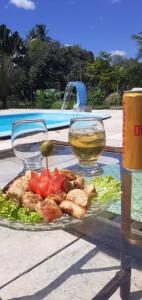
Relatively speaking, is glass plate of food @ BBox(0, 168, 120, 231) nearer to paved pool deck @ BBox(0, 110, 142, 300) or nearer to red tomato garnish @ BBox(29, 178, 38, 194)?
red tomato garnish @ BBox(29, 178, 38, 194)

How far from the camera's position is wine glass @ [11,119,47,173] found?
69.3 inches

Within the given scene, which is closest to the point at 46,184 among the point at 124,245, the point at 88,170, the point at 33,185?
the point at 33,185

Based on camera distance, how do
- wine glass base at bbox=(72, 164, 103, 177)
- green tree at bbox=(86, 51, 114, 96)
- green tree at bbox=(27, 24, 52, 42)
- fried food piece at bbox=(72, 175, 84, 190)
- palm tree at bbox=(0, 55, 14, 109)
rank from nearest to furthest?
fried food piece at bbox=(72, 175, 84, 190) → wine glass base at bbox=(72, 164, 103, 177) → palm tree at bbox=(0, 55, 14, 109) → green tree at bbox=(86, 51, 114, 96) → green tree at bbox=(27, 24, 52, 42)

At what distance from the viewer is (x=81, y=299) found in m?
1.78

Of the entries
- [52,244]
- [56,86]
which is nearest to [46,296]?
[52,244]

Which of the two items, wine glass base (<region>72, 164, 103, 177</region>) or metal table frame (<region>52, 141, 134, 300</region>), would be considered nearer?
metal table frame (<region>52, 141, 134, 300</region>)

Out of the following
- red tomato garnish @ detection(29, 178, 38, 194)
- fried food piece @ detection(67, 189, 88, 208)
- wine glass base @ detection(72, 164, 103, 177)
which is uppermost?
red tomato garnish @ detection(29, 178, 38, 194)

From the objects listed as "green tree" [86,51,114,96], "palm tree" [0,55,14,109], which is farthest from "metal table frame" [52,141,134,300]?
"palm tree" [0,55,14,109]

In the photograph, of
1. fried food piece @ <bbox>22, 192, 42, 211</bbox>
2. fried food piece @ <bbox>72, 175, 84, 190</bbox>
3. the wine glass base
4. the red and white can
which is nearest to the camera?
the red and white can

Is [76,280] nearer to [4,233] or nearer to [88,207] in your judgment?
[4,233]

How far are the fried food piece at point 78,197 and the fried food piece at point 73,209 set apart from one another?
0.02 meters

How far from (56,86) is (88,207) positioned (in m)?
27.8

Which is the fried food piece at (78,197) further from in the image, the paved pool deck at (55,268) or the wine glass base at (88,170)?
the paved pool deck at (55,268)

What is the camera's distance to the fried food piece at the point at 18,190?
1149mm
